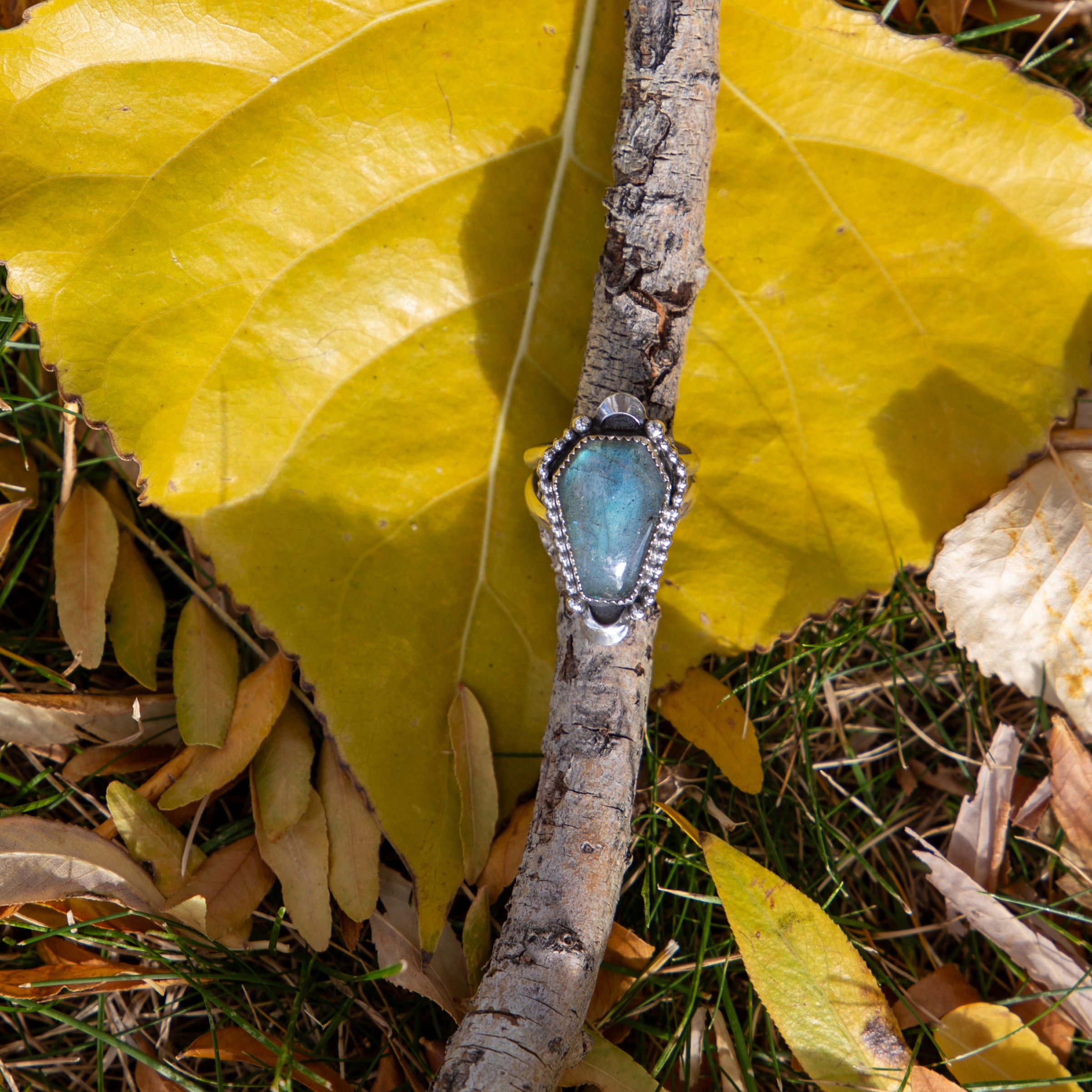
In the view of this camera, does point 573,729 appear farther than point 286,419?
No

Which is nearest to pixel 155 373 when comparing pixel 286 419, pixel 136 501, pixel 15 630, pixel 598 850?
pixel 286 419

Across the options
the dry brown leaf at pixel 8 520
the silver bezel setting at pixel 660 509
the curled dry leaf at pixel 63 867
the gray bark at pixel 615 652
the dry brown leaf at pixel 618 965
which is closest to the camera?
the gray bark at pixel 615 652

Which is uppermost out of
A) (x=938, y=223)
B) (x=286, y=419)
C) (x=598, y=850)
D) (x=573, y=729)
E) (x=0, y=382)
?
(x=938, y=223)

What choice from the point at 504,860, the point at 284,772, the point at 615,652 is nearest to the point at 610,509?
the point at 615,652

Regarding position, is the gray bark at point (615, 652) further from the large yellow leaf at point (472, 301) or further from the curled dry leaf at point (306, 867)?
the curled dry leaf at point (306, 867)

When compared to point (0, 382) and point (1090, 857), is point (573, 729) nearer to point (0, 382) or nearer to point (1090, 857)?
point (1090, 857)

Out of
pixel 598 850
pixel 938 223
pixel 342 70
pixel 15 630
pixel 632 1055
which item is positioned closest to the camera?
pixel 598 850

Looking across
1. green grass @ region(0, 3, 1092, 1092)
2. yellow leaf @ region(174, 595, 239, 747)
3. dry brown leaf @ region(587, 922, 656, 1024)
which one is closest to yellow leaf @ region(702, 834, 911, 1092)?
green grass @ region(0, 3, 1092, 1092)

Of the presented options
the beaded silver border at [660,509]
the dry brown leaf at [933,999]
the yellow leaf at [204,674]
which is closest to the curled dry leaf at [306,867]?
the yellow leaf at [204,674]
